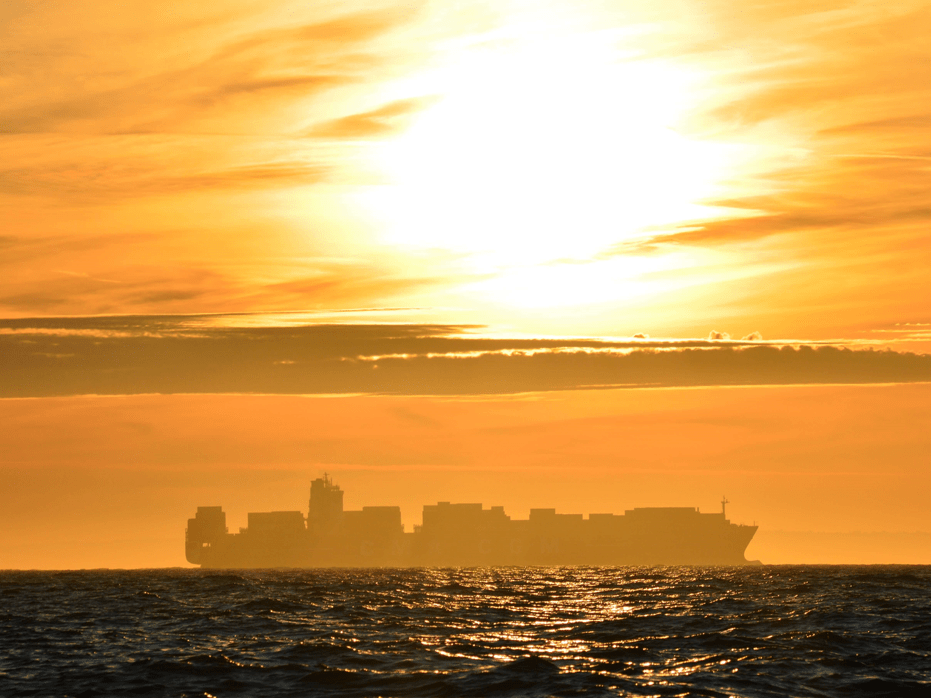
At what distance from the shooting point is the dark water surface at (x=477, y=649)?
31.3m

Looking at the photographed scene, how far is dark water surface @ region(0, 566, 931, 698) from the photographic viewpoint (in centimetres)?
3128

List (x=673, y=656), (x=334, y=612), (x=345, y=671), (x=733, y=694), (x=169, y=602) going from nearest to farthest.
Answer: (x=733, y=694) < (x=345, y=671) < (x=673, y=656) < (x=334, y=612) < (x=169, y=602)

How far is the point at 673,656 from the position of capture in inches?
1475

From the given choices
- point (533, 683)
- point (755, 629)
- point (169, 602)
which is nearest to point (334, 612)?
point (169, 602)

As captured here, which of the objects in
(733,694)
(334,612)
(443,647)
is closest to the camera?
(733,694)

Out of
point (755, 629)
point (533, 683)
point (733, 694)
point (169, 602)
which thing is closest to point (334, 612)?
point (169, 602)

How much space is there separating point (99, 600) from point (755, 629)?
54.8 meters

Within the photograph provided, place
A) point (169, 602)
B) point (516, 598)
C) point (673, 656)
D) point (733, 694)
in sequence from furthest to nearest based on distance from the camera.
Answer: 1. point (516, 598)
2. point (169, 602)
3. point (673, 656)
4. point (733, 694)

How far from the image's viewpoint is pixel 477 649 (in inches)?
1572

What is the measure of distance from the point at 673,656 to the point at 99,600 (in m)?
56.9

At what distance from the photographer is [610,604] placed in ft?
222

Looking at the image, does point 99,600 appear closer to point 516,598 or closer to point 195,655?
point 516,598

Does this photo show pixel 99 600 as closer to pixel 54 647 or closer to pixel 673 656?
pixel 54 647

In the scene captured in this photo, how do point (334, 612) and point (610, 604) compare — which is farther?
point (610, 604)
